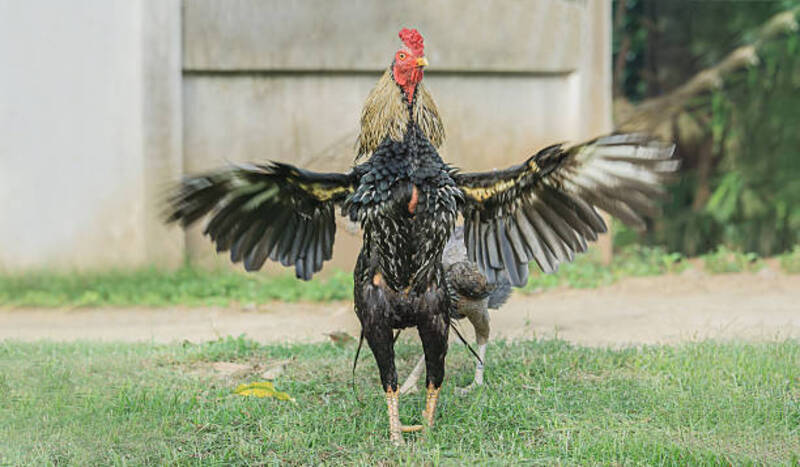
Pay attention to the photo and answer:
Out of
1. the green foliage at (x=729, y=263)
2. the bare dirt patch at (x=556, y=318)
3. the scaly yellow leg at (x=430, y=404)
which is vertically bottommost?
the bare dirt patch at (x=556, y=318)

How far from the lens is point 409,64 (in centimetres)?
347

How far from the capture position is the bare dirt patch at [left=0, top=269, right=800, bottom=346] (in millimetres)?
6277

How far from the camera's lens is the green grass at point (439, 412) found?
3545mm

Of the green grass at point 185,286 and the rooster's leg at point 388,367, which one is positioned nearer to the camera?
the rooster's leg at point 388,367

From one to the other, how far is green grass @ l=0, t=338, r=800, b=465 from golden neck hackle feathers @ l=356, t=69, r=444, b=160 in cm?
136

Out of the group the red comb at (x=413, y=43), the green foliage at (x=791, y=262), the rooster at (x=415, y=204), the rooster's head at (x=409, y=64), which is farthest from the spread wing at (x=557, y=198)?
the green foliage at (x=791, y=262)

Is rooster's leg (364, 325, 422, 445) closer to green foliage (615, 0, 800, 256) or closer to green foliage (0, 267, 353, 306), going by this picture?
green foliage (0, 267, 353, 306)

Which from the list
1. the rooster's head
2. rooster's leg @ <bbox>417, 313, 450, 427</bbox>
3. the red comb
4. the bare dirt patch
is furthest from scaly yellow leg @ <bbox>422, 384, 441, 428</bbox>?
the bare dirt patch

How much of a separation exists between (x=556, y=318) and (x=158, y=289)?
12.4 feet

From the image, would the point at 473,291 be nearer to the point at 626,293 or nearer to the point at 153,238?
the point at 626,293

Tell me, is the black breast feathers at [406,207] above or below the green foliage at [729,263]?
above

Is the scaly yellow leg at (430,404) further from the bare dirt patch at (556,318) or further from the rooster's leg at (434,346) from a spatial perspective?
the bare dirt patch at (556,318)

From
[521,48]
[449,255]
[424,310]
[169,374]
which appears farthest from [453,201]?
[521,48]

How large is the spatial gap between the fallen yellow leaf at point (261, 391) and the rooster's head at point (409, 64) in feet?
5.77
